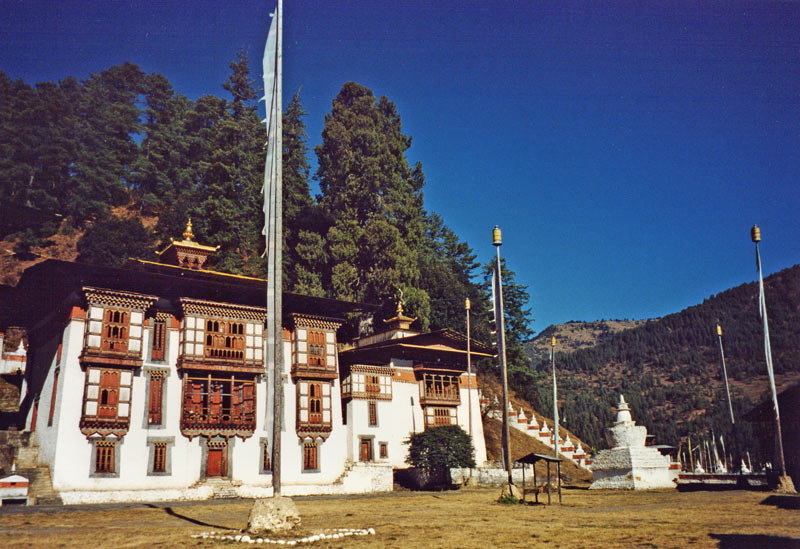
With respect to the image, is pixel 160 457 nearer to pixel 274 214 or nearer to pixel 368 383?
pixel 368 383

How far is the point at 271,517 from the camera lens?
56.7 ft

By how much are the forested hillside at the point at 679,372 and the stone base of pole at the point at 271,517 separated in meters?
62.1

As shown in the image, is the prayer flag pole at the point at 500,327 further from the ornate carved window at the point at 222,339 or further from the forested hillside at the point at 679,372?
the forested hillside at the point at 679,372

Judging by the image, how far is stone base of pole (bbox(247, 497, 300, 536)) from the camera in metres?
17.1

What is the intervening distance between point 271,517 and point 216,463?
22.9 metres

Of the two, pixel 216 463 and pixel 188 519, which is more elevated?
pixel 216 463

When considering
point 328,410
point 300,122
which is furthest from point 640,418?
point 328,410

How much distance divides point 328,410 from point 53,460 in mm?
16468

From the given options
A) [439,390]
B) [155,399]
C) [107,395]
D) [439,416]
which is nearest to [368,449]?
[439,416]

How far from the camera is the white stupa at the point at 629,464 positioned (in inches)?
1479

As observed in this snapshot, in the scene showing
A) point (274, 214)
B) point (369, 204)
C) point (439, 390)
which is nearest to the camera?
point (274, 214)

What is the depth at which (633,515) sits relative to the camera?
73.3ft

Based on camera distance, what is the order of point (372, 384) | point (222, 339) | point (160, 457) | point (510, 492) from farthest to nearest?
point (372, 384)
point (222, 339)
point (160, 457)
point (510, 492)

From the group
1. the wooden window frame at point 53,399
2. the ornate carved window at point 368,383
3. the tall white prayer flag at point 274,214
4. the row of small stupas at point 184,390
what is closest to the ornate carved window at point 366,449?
the row of small stupas at point 184,390
